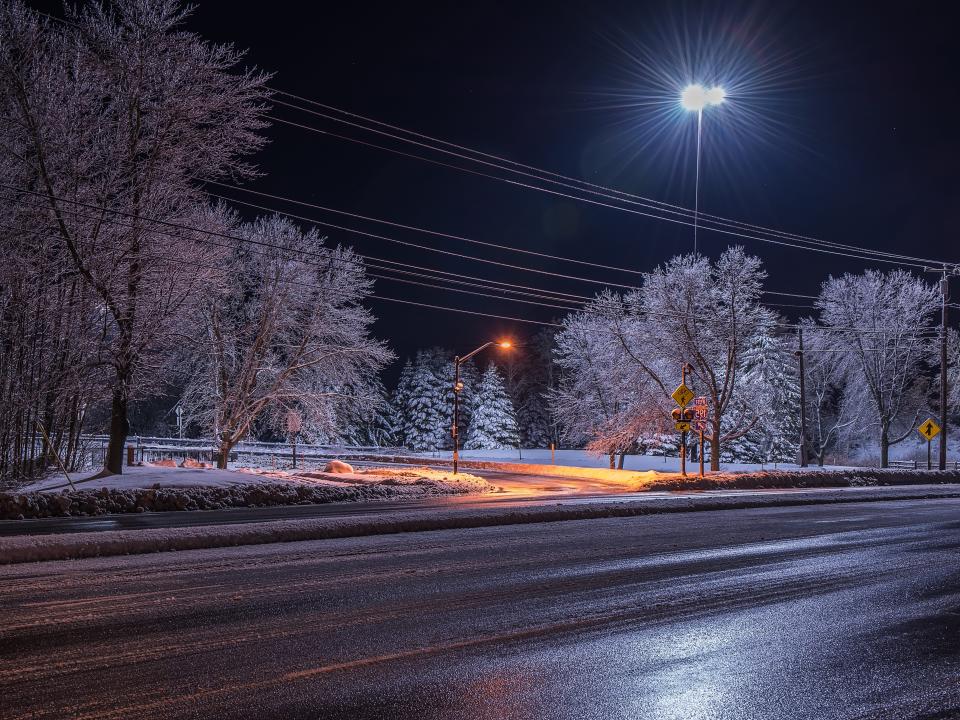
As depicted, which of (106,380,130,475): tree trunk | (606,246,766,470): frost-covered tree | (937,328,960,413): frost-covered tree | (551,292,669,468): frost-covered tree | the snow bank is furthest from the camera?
(937,328,960,413): frost-covered tree

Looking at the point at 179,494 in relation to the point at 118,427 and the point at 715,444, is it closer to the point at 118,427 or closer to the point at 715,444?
the point at 118,427

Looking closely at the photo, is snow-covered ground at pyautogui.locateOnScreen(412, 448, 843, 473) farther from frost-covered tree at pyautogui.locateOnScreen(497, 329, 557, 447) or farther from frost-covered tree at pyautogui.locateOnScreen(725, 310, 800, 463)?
frost-covered tree at pyautogui.locateOnScreen(497, 329, 557, 447)

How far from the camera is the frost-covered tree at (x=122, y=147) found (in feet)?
72.8

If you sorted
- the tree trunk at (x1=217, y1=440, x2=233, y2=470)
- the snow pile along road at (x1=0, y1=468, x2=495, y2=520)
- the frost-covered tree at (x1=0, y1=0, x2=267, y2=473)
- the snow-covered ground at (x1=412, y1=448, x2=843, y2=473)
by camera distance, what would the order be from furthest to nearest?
the snow-covered ground at (x1=412, y1=448, x2=843, y2=473) < the tree trunk at (x1=217, y1=440, x2=233, y2=470) < the frost-covered tree at (x1=0, y1=0, x2=267, y2=473) < the snow pile along road at (x1=0, y1=468, x2=495, y2=520)

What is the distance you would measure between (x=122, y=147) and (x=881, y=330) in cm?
4982

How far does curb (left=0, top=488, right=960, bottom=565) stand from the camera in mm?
11320

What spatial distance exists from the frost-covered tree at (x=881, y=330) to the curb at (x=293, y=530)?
41177mm

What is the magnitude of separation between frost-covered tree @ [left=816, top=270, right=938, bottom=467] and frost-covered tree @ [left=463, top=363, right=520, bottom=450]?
108 feet

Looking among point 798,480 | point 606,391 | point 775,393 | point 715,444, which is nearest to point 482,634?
point 798,480

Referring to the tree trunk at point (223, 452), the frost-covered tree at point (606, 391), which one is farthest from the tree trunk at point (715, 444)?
the tree trunk at point (223, 452)

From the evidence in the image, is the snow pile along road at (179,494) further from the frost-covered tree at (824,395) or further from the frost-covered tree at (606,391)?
the frost-covered tree at (824,395)

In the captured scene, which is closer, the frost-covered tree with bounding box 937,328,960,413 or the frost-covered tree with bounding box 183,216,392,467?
the frost-covered tree with bounding box 183,216,392,467

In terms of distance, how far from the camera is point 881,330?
181ft

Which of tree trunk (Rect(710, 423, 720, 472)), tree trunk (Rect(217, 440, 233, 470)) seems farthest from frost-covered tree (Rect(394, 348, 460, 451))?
tree trunk (Rect(217, 440, 233, 470))
